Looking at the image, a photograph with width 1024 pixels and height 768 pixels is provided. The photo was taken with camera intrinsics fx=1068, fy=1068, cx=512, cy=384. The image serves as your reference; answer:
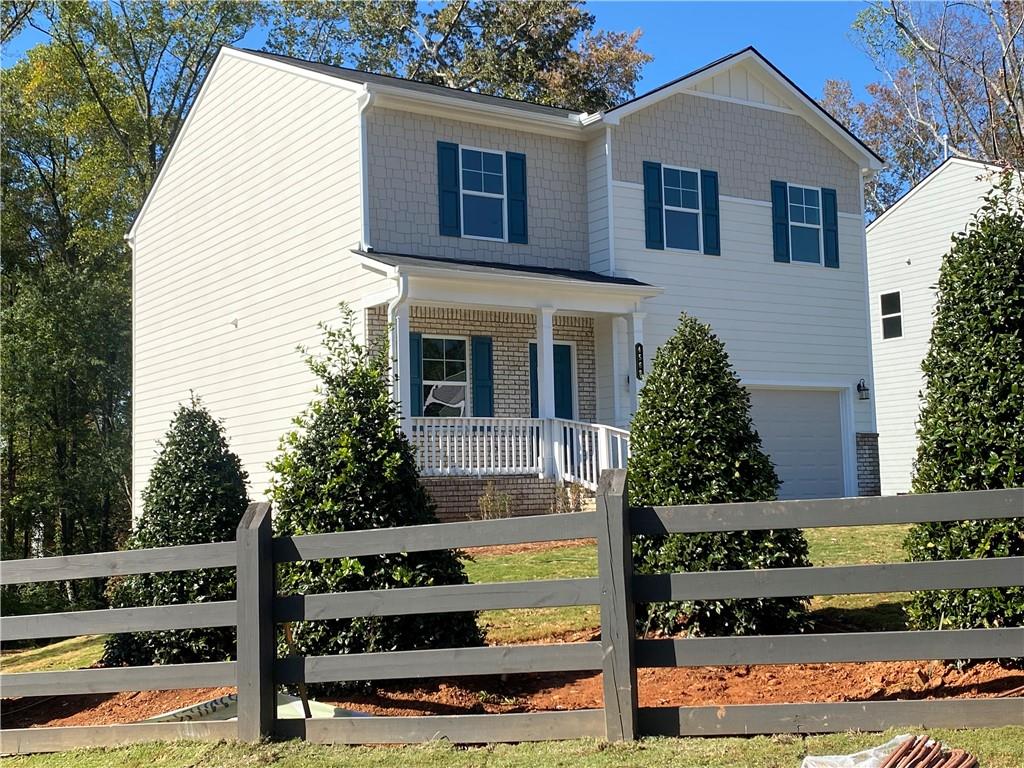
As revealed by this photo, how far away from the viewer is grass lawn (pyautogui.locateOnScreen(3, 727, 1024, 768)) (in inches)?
177

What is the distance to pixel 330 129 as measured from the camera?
57.4 ft

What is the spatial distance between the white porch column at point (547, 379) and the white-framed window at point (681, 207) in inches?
136

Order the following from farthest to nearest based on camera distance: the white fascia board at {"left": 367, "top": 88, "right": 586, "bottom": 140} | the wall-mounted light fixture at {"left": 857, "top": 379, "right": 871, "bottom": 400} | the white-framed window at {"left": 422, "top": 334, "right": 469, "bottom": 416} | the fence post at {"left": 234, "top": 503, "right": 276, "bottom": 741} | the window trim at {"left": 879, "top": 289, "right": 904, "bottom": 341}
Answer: the window trim at {"left": 879, "top": 289, "right": 904, "bottom": 341}
the wall-mounted light fixture at {"left": 857, "top": 379, "right": 871, "bottom": 400}
the white-framed window at {"left": 422, "top": 334, "right": 469, "bottom": 416}
the white fascia board at {"left": 367, "top": 88, "right": 586, "bottom": 140}
the fence post at {"left": 234, "top": 503, "right": 276, "bottom": 741}

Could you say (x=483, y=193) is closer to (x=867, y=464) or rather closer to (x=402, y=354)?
(x=402, y=354)

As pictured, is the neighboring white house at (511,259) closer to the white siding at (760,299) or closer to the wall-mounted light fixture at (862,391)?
the white siding at (760,299)

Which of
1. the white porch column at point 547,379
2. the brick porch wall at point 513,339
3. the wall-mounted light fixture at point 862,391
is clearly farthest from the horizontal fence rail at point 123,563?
the wall-mounted light fixture at point 862,391

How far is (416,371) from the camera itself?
54.1ft

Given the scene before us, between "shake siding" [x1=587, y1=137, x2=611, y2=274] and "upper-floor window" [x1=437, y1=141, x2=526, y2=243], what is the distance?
51.7 inches

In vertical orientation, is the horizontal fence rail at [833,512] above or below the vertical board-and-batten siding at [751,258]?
below

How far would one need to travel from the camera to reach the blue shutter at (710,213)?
1930 centimetres

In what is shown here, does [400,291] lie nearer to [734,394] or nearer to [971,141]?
[734,394]

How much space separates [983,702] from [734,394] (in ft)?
8.48

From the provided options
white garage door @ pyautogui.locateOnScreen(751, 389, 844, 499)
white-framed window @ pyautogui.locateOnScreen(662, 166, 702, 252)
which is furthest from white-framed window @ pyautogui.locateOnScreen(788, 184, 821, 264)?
white garage door @ pyautogui.locateOnScreen(751, 389, 844, 499)

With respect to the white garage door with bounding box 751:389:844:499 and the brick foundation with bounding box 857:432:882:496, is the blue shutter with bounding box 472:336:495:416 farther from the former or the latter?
the brick foundation with bounding box 857:432:882:496
